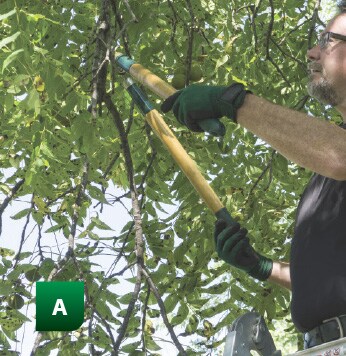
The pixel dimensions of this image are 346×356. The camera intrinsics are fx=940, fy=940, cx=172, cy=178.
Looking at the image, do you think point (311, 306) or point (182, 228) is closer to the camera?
point (311, 306)

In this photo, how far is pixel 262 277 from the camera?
137 inches

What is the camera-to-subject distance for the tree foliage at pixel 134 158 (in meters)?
4.21

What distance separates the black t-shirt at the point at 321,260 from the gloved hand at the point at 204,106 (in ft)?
1.29

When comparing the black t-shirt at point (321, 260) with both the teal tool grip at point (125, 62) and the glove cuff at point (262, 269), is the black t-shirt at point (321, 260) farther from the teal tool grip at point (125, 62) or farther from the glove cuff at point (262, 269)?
the teal tool grip at point (125, 62)

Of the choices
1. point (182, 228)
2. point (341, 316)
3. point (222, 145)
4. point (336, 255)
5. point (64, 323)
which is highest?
point (222, 145)

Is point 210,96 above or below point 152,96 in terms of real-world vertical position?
below

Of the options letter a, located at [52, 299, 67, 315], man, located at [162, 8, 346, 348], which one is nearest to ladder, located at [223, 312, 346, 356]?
man, located at [162, 8, 346, 348]

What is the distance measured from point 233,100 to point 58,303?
165cm

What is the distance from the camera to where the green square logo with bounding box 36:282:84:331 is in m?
4.16

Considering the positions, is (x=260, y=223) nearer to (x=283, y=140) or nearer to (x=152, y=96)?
(x=152, y=96)

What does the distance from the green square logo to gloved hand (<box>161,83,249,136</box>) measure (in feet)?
4.18

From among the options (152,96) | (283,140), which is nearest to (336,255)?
(283,140)

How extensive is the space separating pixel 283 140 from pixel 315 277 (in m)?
0.42

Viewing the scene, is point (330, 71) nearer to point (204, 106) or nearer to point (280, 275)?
point (204, 106)
